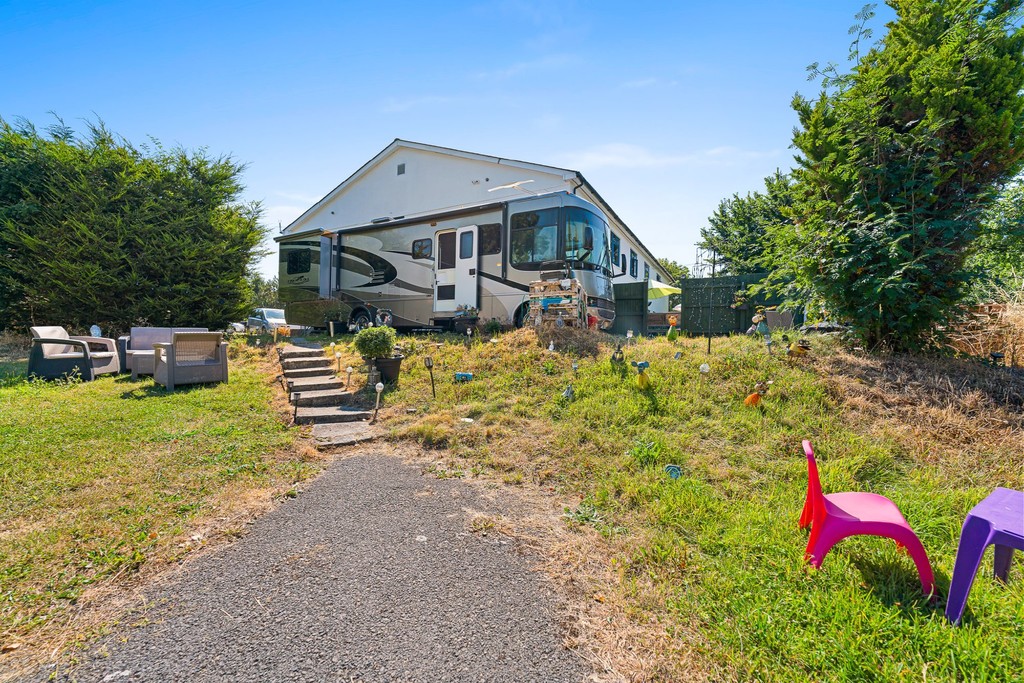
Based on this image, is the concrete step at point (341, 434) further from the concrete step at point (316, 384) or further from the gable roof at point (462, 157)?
the gable roof at point (462, 157)

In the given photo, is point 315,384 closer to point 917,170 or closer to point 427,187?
point 917,170

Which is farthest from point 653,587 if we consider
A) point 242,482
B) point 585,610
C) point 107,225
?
point 107,225

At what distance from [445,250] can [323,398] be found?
4.89m

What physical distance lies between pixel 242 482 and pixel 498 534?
2.31m

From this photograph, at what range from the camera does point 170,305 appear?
434 inches

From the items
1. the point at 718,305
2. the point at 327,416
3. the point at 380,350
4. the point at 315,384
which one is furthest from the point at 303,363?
the point at 718,305

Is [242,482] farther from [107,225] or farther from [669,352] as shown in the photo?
[107,225]

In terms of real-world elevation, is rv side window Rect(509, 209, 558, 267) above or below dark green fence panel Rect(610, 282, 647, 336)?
above

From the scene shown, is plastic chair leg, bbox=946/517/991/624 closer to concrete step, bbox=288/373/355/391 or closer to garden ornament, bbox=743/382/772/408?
garden ornament, bbox=743/382/772/408

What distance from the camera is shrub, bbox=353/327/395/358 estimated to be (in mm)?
6383

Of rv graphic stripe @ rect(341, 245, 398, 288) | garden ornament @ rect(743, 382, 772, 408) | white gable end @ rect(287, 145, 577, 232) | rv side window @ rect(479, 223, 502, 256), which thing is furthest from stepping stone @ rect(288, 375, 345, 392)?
white gable end @ rect(287, 145, 577, 232)

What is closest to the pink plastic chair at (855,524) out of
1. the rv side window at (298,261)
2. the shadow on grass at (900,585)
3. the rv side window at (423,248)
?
the shadow on grass at (900,585)

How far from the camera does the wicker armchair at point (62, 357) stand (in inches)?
253

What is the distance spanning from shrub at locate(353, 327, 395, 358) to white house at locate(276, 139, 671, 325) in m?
4.42
